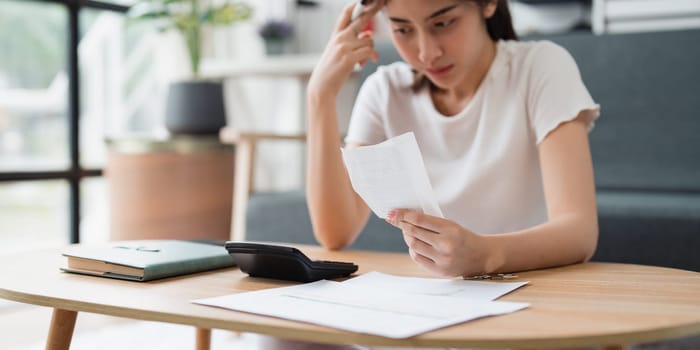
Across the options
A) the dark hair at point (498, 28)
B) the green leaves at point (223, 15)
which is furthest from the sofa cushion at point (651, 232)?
the green leaves at point (223, 15)

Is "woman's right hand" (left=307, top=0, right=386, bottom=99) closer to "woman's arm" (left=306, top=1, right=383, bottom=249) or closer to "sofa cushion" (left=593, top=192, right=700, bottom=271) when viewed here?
"woman's arm" (left=306, top=1, right=383, bottom=249)

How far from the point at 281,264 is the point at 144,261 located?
17 cm

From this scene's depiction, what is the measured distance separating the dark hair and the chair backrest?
1018 millimetres

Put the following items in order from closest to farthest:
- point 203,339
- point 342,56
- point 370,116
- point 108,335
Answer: point 203,339 < point 342,56 < point 370,116 < point 108,335

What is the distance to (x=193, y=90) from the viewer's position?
3.03 meters

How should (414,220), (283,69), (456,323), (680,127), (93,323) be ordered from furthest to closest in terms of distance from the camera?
(283,69)
(93,323)
(680,127)
(414,220)
(456,323)

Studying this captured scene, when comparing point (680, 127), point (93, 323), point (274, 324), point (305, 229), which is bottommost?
point (93, 323)

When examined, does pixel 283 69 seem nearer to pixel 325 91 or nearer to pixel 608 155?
pixel 608 155

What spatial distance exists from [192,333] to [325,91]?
1195 millimetres

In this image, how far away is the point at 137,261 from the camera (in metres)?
0.99

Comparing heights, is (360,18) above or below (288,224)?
above

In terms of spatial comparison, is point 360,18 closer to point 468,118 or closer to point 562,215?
point 468,118

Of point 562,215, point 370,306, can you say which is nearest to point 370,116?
point 562,215

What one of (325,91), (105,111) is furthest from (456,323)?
(105,111)
